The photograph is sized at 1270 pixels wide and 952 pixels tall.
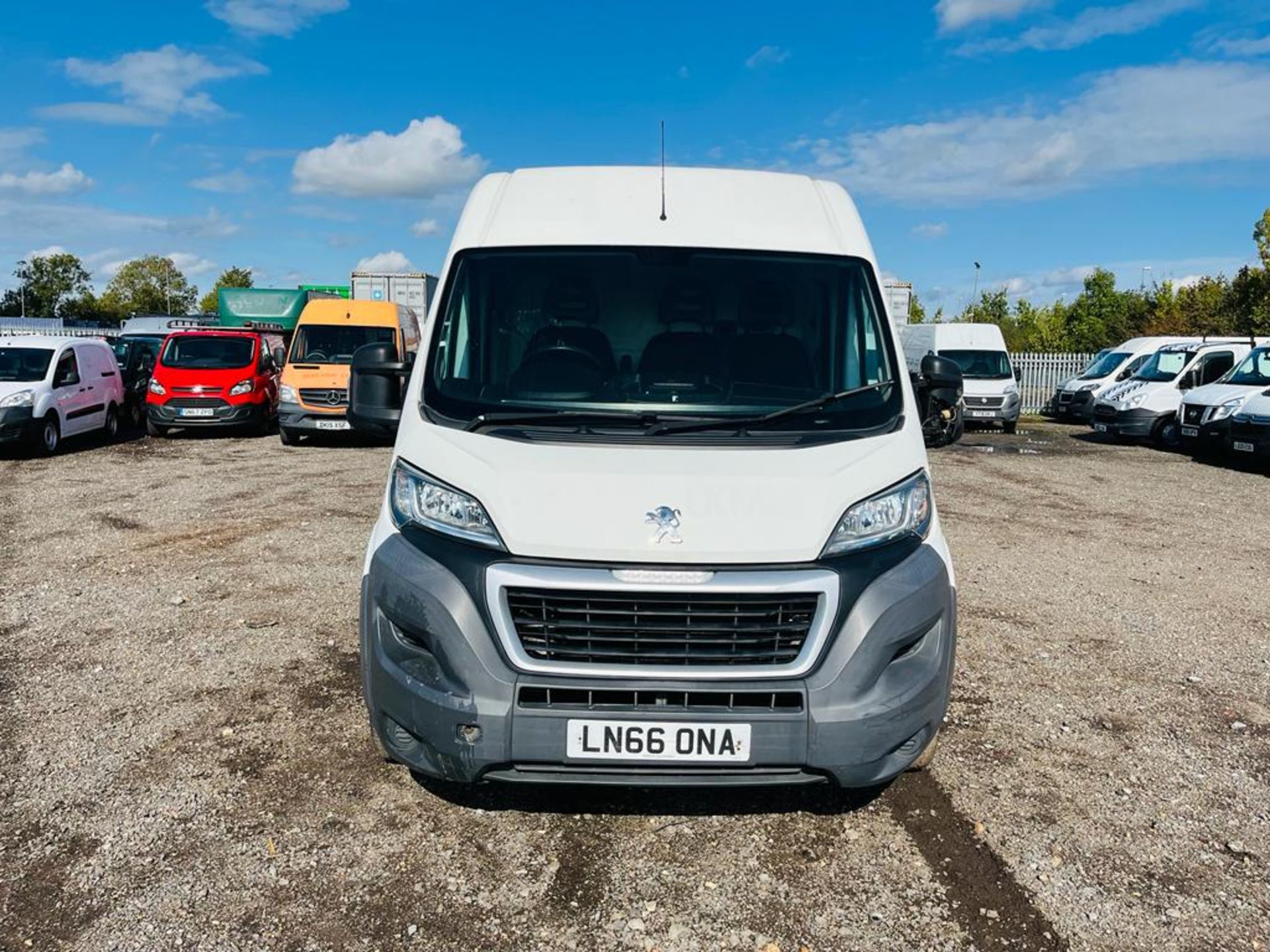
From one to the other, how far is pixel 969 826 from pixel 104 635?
16.1 ft

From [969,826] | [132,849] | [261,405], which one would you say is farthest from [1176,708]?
[261,405]

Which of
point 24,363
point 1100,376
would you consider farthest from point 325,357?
point 1100,376

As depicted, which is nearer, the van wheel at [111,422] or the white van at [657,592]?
the white van at [657,592]

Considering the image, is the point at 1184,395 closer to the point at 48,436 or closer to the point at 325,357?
the point at 325,357

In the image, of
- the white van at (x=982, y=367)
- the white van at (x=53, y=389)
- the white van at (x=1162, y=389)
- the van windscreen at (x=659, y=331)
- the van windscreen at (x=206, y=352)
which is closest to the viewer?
the van windscreen at (x=659, y=331)

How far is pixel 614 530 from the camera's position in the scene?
319cm

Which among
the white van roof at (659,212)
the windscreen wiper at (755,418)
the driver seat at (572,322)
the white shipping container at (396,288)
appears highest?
the white shipping container at (396,288)

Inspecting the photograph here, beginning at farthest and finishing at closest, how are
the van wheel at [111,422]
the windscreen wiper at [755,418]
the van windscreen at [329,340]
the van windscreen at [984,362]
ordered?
1. the van windscreen at [984,362]
2. the van wheel at [111,422]
3. the van windscreen at [329,340]
4. the windscreen wiper at [755,418]

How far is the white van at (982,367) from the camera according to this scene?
22.3 m

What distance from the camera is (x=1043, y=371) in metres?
33.8

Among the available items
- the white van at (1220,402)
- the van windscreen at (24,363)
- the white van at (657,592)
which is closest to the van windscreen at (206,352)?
the van windscreen at (24,363)

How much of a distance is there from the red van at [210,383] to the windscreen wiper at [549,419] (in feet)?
50.9

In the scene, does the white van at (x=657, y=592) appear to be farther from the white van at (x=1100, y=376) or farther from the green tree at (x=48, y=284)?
the green tree at (x=48, y=284)

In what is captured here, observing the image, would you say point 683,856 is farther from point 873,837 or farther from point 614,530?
point 614,530
